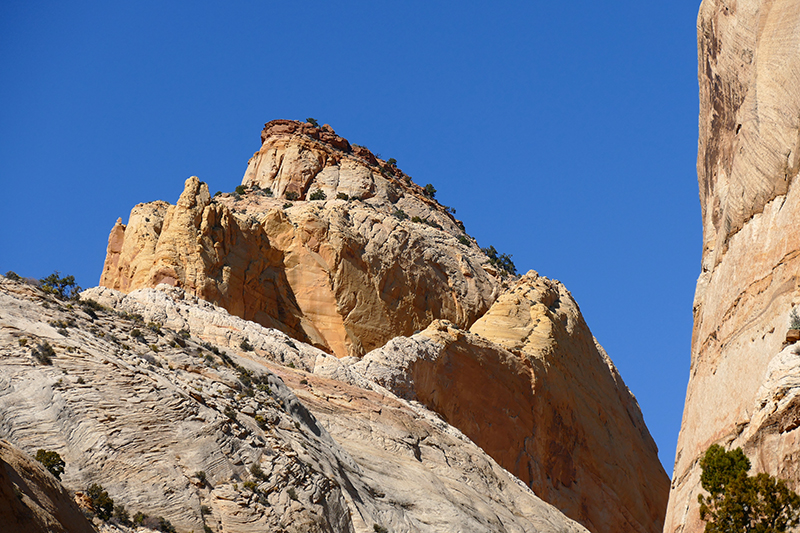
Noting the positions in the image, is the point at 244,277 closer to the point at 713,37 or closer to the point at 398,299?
the point at 398,299

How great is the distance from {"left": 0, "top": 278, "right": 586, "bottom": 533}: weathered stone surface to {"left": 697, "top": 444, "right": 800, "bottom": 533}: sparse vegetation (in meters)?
10.3

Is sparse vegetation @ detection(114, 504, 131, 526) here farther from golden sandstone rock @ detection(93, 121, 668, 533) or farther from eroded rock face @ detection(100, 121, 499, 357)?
eroded rock face @ detection(100, 121, 499, 357)

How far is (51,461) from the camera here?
26.2 meters

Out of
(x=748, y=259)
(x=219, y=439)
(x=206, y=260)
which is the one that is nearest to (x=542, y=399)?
(x=206, y=260)

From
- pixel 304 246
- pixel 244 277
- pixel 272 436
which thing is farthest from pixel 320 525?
pixel 304 246

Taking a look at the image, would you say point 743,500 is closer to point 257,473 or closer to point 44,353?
point 257,473

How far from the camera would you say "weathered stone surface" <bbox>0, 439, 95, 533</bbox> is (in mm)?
18297

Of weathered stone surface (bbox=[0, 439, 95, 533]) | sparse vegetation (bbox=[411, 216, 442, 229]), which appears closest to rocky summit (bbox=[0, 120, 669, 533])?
weathered stone surface (bbox=[0, 439, 95, 533])

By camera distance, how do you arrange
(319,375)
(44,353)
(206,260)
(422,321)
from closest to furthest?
(44,353)
(319,375)
(206,260)
(422,321)

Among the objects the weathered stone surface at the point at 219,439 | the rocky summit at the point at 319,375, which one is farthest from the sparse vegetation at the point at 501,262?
the weathered stone surface at the point at 219,439

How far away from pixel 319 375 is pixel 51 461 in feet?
75.4

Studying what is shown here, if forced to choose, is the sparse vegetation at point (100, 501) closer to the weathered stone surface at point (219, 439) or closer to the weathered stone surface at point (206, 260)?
the weathered stone surface at point (219, 439)

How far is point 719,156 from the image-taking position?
4297 cm

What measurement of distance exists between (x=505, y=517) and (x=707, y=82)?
1990 cm
